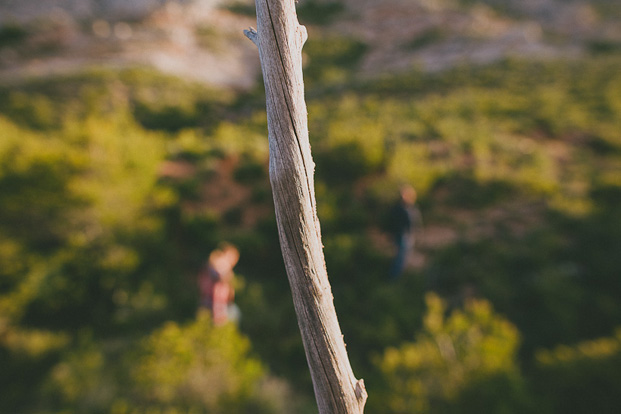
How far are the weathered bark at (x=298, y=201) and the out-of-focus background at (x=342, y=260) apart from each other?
29cm

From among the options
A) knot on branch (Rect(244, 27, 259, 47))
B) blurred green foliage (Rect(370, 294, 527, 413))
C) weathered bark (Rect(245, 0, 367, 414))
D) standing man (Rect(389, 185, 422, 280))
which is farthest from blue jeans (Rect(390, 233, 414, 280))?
knot on branch (Rect(244, 27, 259, 47))

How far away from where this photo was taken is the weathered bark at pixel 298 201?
43.2 inches

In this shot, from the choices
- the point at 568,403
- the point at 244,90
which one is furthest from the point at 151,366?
the point at 244,90

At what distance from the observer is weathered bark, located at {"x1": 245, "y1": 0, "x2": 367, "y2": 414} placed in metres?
1.10

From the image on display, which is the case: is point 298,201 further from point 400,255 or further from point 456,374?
point 400,255

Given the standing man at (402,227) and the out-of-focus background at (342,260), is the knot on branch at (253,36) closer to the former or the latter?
the out-of-focus background at (342,260)

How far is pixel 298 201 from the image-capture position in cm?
114

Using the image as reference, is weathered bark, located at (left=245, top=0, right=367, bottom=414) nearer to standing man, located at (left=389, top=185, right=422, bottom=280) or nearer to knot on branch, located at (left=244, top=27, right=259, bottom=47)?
knot on branch, located at (left=244, top=27, right=259, bottom=47)

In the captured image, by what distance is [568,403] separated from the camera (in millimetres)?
2695

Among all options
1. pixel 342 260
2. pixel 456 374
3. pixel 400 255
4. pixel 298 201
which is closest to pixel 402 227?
pixel 400 255

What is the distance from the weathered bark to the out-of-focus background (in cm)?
29

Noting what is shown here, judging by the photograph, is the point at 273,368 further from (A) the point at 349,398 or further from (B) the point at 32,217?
(B) the point at 32,217

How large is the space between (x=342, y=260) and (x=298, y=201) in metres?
4.91

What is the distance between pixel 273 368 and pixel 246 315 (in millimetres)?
937
